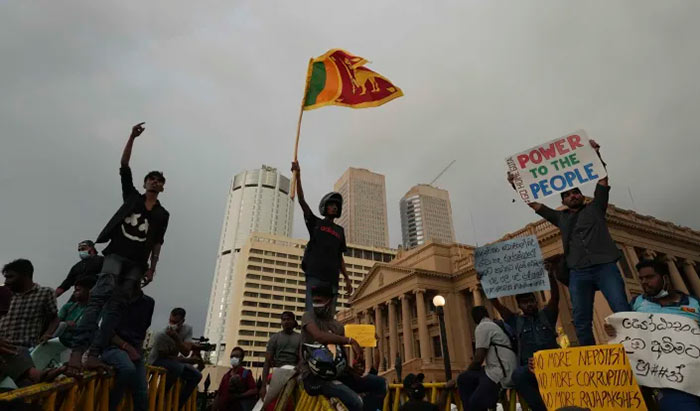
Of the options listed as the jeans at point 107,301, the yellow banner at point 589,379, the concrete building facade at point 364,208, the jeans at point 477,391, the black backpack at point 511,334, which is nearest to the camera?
the yellow banner at point 589,379

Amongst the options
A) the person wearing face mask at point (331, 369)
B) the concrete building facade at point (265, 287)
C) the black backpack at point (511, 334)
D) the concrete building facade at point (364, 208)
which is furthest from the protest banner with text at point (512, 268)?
the concrete building facade at point (364, 208)

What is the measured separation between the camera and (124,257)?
13.1 ft

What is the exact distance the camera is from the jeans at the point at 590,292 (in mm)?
4066

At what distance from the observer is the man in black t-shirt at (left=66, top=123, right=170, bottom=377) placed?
Answer: 351 cm

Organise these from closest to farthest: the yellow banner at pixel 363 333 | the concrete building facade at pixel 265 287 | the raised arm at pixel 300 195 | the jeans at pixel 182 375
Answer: the raised arm at pixel 300 195, the jeans at pixel 182 375, the yellow banner at pixel 363 333, the concrete building facade at pixel 265 287

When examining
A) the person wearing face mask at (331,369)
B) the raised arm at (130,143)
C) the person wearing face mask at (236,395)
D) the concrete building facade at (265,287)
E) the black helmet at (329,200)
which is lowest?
the person wearing face mask at (236,395)

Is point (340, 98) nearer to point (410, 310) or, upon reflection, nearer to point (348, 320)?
point (410, 310)

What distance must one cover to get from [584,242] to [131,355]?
5.25 metres

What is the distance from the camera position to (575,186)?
5137 millimetres

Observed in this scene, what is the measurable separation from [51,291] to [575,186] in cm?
626

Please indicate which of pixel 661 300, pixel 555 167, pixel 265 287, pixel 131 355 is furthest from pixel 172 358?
pixel 265 287

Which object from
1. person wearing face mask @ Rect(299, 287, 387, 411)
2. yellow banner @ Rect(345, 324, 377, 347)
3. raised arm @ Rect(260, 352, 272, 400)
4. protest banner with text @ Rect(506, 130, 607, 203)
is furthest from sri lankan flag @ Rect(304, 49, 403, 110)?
person wearing face mask @ Rect(299, 287, 387, 411)

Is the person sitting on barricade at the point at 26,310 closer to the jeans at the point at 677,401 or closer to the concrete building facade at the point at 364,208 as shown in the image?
the jeans at the point at 677,401

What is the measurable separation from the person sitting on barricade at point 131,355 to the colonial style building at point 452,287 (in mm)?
26877
